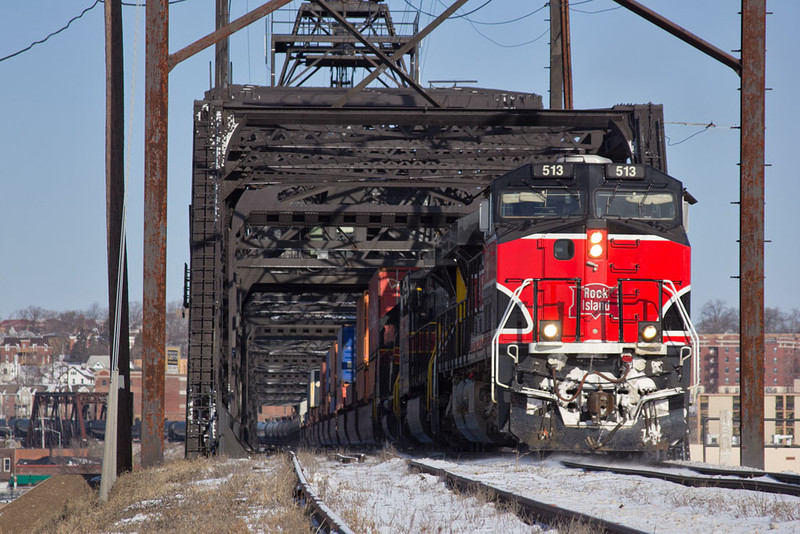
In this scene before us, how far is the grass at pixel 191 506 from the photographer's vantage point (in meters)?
7.65

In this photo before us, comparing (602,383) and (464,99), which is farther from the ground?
(464,99)

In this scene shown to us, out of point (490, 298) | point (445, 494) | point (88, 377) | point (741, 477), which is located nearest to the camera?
point (445, 494)

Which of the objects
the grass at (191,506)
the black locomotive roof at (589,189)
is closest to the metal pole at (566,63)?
the black locomotive roof at (589,189)

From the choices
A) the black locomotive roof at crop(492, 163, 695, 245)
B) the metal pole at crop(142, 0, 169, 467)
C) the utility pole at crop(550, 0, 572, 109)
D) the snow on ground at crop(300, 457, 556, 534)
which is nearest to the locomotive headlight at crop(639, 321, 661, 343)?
the black locomotive roof at crop(492, 163, 695, 245)

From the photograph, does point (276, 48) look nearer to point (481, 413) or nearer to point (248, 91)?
point (248, 91)

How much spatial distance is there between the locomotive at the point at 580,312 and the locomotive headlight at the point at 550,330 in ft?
0.06

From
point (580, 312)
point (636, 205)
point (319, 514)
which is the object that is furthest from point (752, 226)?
point (319, 514)

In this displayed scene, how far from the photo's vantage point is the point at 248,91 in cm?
2761

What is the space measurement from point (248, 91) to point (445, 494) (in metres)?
20.1

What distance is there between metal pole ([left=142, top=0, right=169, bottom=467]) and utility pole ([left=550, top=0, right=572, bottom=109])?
9087 millimetres

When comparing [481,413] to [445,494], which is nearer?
[445,494]

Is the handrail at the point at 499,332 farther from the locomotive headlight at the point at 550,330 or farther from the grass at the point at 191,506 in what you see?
the grass at the point at 191,506

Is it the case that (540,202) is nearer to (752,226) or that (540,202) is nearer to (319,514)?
(752,226)

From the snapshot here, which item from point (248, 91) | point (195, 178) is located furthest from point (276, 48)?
point (195, 178)
